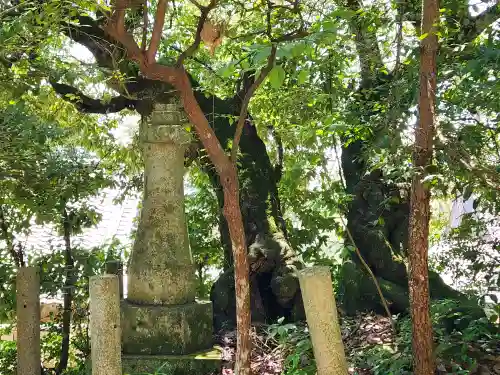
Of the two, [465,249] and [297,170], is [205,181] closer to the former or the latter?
[297,170]

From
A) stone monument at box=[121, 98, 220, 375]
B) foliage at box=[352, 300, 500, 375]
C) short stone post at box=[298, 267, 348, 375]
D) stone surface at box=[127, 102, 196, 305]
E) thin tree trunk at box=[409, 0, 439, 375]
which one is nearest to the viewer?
short stone post at box=[298, 267, 348, 375]

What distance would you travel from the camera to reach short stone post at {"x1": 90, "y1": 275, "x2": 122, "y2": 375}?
3770 millimetres

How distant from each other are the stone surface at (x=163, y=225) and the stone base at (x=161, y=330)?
0.14 meters

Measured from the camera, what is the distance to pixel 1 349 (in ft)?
25.4

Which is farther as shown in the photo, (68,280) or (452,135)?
(68,280)

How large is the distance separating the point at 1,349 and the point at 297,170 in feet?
15.2

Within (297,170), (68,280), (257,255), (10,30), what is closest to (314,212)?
(257,255)

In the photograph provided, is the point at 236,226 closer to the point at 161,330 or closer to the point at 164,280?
the point at 164,280

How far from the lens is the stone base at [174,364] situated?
532 cm

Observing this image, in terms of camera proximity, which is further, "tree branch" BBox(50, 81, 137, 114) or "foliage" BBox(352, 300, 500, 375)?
"tree branch" BBox(50, 81, 137, 114)

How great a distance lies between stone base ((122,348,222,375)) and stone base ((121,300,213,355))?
0.11 m

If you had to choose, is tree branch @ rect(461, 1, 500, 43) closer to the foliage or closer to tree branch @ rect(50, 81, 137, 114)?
the foliage

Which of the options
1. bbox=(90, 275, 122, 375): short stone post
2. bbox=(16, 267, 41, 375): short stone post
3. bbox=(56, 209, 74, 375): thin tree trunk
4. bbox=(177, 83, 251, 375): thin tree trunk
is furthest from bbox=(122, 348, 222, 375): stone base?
bbox=(90, 275, 122, 375): short stone post

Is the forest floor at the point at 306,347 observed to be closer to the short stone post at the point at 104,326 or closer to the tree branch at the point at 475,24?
the short stone post at the point at 104,326
